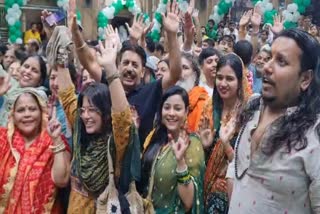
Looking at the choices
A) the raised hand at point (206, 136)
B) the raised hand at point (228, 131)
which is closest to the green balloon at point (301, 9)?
the raised hand at point (206, 136)

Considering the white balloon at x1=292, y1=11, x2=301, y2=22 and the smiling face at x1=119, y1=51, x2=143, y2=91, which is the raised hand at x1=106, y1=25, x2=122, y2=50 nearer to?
the smiling face at x1=119, y1=51, x2=143, y2=91

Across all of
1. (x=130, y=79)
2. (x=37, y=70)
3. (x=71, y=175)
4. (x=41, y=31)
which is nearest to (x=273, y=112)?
(x=71, y=175)

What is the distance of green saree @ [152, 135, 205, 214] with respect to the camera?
2.81 m

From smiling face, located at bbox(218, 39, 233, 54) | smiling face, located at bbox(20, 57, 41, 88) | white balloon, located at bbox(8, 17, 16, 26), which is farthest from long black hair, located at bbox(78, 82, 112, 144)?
white balloon, located at bbox(8, 17, 16, 26)

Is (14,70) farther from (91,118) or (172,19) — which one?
(91,118)

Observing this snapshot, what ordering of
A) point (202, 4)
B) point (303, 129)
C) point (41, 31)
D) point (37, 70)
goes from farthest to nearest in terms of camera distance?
point (202, 4)
point (41, 31)
point (37, 70)
point (303, 129)

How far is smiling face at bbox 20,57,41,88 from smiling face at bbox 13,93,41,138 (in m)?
0.99

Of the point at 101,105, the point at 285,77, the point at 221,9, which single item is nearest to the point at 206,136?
the point at 101,105

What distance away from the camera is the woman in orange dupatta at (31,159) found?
2.93 metres

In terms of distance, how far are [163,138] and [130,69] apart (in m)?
0.62

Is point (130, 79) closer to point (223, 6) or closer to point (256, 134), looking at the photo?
point (256, 134)

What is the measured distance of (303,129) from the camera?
1840mm

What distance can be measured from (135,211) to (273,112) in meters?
1.08

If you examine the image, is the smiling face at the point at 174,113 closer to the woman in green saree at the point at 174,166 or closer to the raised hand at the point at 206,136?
the woman in green saree at the point at 174,166
